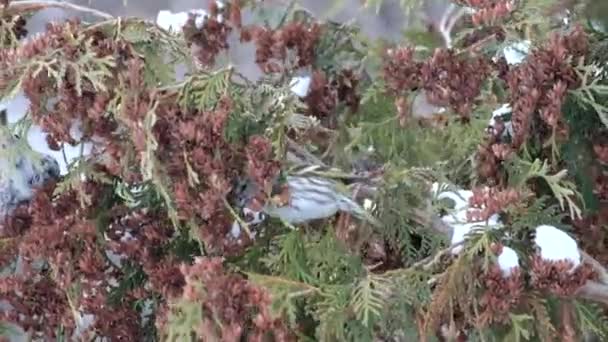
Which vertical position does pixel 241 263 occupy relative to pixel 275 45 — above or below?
below

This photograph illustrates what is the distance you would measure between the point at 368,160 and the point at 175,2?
5.75ft

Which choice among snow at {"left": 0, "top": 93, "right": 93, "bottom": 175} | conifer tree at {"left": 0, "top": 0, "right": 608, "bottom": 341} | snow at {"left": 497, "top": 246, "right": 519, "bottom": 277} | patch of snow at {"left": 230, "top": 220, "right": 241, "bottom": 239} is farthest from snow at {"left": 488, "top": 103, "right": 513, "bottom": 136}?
snow at {"left": 0, "top": 93, "right": 93, "bottom": 175}

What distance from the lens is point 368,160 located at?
1022mm

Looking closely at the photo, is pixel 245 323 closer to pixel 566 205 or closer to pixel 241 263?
pixel 241 263

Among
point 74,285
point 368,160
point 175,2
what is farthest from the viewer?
point 175,2

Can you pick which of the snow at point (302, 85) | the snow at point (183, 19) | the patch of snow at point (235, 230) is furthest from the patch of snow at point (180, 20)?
the patch of snow at point (235, 230)

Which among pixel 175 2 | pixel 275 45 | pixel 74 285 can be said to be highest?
pixel 275 45

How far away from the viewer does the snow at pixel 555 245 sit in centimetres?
79

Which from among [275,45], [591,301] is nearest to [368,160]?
[275,45]

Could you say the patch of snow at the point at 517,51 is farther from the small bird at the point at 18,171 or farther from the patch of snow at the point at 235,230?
the small bird at the point at 18,171

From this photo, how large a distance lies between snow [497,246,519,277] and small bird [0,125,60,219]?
1.25 feet

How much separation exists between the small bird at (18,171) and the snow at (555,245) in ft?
1.34

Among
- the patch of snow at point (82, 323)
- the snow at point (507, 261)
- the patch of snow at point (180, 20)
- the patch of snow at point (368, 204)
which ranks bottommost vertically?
the patch of snow at point (82, 323)

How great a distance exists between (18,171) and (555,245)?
441 millimetres
